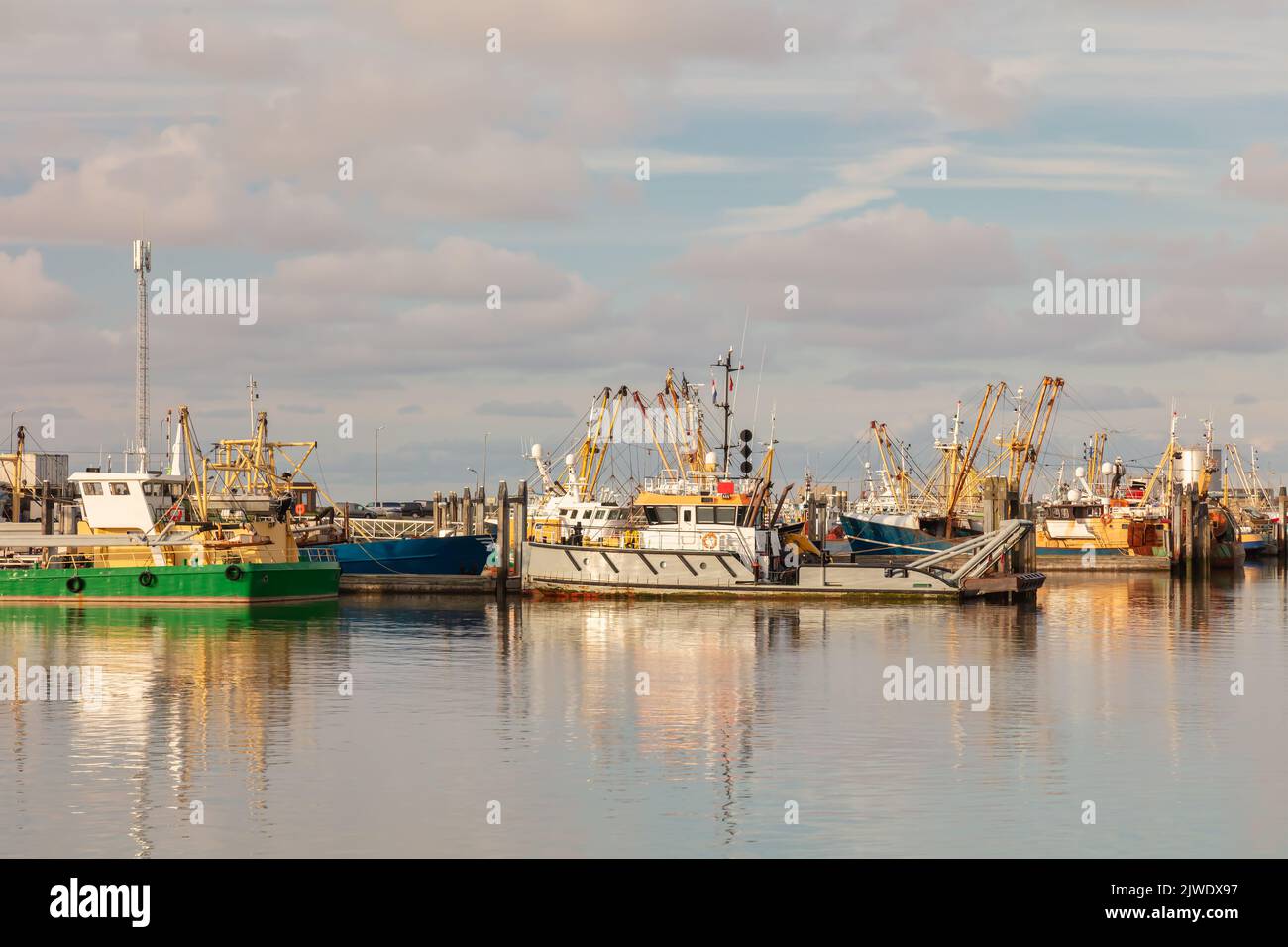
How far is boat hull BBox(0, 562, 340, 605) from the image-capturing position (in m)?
64.9

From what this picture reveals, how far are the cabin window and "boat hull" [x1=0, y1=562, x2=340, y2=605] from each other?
14.1m

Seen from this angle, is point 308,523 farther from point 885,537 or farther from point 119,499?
point 885,537

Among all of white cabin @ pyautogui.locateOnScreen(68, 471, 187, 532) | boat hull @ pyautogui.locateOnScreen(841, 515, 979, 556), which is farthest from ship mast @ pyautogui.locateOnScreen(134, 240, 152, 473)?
boat hull @ pyautogui.locateOnScreen(841, 515, 979, 556)

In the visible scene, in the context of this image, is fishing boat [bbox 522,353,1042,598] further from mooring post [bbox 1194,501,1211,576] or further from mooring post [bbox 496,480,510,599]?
mooring post [bbox 1194,501,1211,576]

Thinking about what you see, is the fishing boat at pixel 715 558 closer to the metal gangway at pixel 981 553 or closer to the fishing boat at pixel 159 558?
the metal gangway at pixel 981 553

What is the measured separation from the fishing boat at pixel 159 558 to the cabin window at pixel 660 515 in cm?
1377

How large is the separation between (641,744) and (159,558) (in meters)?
40.5

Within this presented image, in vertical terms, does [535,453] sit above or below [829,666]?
above

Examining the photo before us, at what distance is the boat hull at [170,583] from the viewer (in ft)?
213

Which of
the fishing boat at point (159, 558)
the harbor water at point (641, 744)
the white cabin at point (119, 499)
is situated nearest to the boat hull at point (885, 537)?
the fishing boat at point (159, 558)
